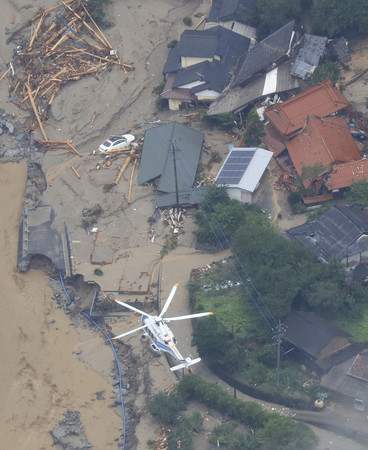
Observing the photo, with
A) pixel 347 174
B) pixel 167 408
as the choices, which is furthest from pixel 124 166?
pixel 167 408

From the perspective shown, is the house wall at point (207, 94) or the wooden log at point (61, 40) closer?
the house wall at point (207, 94)

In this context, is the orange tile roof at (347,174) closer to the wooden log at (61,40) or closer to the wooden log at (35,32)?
the wooden log at (61,40)

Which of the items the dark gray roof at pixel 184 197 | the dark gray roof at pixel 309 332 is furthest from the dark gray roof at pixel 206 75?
the dark gray roof at pixel 309 332

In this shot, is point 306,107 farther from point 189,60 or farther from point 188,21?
point 188,21

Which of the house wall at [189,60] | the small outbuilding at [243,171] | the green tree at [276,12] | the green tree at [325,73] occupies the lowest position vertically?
the small outbuilding at [243,171]

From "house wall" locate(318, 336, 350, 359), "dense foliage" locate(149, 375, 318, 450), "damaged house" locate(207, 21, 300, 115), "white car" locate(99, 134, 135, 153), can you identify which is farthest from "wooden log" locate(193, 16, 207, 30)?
"dense foliage" locate(149, 375, 318, 450)

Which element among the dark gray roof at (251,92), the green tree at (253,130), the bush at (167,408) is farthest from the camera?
the dark gray roof at (251,92)
